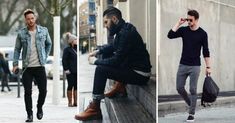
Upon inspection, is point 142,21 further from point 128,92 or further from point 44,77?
point 44,77

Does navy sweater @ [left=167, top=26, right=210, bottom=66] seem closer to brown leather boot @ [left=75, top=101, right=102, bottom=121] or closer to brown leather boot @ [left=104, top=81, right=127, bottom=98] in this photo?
brown leather boot @ [left=104, top=81, right=127, bottom=98]

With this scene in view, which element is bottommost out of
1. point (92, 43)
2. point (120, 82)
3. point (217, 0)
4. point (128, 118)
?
point (128, 118)

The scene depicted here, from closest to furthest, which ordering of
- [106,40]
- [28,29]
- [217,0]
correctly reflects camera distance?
[217,0] → [106,40] → [28,29]

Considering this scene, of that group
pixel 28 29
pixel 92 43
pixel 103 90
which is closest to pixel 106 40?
pixel 92 43

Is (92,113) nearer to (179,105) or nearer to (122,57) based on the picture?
(122,57)

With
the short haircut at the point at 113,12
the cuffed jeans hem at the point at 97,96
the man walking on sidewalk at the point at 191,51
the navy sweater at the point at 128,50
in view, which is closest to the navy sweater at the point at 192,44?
the man walking on sidewalk at the point at 191,51

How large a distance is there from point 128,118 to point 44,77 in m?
2.55

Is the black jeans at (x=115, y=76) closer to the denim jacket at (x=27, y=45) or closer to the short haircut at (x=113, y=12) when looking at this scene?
the short haircut at (x=113, y=12)

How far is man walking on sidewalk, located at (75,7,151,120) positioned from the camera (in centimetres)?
252

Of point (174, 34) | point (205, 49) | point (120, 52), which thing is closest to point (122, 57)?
point (120, 52)

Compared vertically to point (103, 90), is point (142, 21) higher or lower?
higher

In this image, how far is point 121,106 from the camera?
8.74ft

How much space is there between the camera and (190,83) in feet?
8.07

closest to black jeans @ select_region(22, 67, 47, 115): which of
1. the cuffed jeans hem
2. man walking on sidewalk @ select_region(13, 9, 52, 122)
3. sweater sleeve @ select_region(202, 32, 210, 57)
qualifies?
man walking on sidewalk @ select_region(13, 9, 52, 122)
